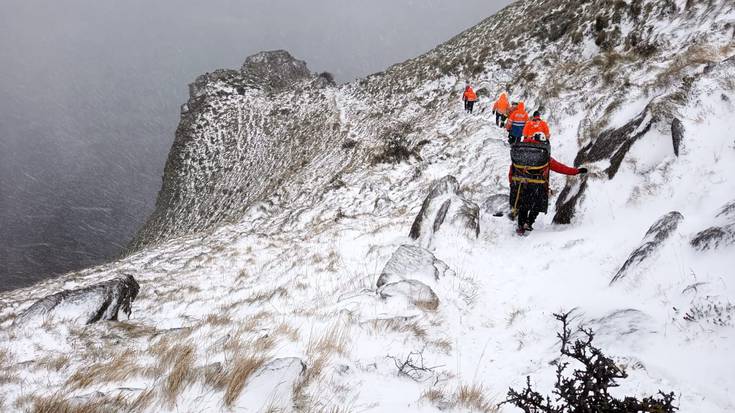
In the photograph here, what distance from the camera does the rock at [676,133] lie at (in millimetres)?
6039

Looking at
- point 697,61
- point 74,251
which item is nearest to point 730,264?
point 697,61

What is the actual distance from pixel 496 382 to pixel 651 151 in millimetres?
5709

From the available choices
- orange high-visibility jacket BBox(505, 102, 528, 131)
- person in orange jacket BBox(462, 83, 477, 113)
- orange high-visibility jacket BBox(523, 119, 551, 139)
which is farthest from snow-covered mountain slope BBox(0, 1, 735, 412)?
person in orange jacket BBox(462, 83, 477, 113)

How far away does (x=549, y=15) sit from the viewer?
23453mm

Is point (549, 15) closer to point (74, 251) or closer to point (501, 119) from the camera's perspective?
point (501, 119)

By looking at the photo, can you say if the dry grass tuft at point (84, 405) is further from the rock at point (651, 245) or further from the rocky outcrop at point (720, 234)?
the rocky outcrop at point (720, 234)

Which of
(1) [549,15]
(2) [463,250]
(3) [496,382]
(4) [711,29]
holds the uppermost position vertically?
(1) [549,15]

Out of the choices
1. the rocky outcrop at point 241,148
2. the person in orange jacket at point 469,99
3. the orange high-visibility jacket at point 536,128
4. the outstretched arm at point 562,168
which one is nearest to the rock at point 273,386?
the outstretched arm at point 562,168

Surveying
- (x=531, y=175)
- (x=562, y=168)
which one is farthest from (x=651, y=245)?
(x=531, y=175)

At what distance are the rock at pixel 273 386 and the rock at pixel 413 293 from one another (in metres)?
2.32

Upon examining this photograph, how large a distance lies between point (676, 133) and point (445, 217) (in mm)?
4205

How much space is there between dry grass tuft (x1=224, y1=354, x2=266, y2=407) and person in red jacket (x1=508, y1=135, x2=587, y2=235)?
235 inches

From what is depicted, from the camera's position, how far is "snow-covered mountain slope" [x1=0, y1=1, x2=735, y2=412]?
2.81 m

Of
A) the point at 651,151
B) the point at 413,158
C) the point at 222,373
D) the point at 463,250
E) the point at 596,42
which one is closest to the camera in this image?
the point at 222,373
